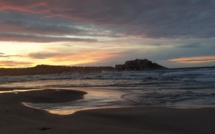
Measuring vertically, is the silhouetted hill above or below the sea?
above

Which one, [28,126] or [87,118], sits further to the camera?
[87,118]

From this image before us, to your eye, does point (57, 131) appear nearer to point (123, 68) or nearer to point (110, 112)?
point (110, 112)

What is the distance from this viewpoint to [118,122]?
6820mm

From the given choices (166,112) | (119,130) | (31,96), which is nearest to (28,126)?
(119,130)

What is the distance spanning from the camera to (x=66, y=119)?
6902mm

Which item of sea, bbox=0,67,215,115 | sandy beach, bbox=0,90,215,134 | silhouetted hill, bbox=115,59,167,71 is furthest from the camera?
silhouetted hill, bbox=115,59,167,71

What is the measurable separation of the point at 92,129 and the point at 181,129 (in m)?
1.86

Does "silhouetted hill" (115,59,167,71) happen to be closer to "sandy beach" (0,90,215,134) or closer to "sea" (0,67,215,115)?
"sea" (0,67,215,115)

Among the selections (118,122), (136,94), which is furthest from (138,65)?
(118,122)

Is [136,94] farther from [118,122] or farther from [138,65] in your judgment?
[138,65]

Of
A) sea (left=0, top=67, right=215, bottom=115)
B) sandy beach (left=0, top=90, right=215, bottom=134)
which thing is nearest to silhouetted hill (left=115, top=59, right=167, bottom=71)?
sea (left=0, top=67, right=215, bottom=115)

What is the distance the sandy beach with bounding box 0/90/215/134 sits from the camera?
571 cm

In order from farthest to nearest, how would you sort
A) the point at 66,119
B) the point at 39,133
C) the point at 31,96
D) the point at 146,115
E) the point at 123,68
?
the point at 123,68
the point at 31,96
the point at 146,115
the point at 66,119
the point at 39,133

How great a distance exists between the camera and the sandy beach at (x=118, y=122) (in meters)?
5.71
